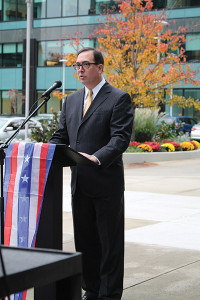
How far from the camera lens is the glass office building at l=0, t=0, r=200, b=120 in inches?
1978

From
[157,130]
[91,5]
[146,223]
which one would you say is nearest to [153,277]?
[146,223]

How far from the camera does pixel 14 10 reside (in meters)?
54.6

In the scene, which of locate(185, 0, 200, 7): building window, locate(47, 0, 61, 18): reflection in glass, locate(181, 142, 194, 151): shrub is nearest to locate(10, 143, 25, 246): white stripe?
locate(181, 142, 194, 151): shrub

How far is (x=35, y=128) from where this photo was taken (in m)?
21.4

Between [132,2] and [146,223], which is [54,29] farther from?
[146,223]

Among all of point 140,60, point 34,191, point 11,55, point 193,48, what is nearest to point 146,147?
point 140,60

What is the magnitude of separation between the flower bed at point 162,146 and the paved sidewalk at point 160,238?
636cm

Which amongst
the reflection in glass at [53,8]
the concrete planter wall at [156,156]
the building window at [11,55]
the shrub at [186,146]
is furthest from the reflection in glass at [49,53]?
the concrete planter wall at [156,156]

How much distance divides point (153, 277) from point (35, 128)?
Answer: 52.8 ft

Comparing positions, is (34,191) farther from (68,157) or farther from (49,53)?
(49,53)

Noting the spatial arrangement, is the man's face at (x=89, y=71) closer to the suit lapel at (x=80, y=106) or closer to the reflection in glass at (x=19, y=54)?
the suit lapel at (x=80, y=106)

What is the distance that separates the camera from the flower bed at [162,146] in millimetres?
21281

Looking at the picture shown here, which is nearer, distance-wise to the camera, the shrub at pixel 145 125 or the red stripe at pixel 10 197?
the red stripe at pixel 10 197

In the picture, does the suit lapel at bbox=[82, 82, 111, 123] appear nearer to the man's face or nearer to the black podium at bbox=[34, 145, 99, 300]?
the man's face
